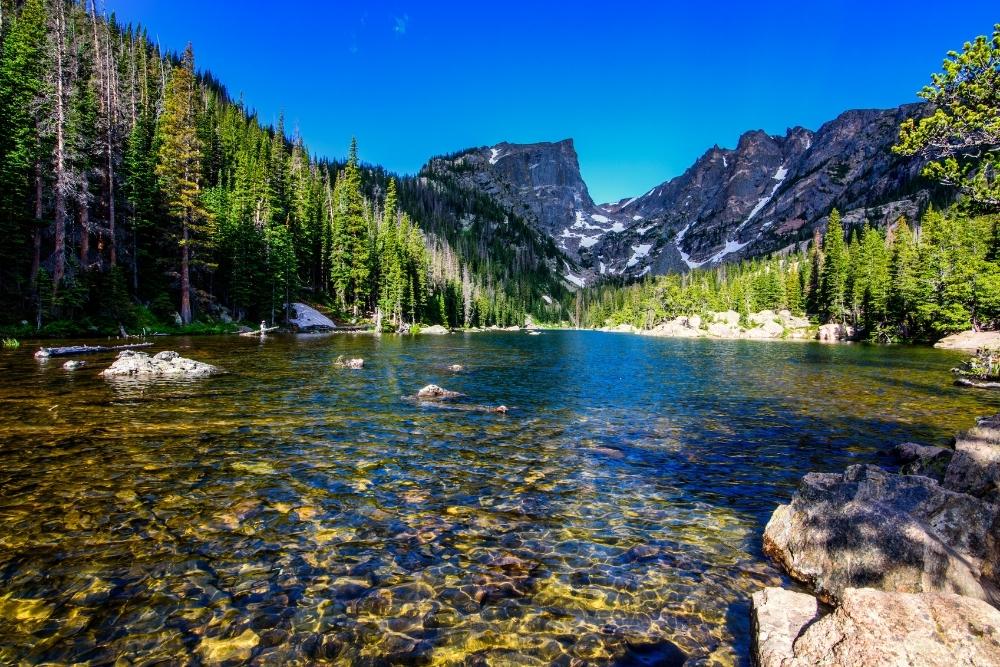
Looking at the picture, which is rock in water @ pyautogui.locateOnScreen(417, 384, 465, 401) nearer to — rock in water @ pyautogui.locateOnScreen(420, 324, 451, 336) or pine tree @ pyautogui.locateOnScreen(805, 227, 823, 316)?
rock in water @ pyautogui.locateOnScreen(420, 324, 451, 336)

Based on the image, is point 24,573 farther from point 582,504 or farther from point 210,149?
point 210,149

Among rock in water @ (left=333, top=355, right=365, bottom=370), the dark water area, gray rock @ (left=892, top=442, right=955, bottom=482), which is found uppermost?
rock in water @ (left=333, top=355, right=365, bottom=370)

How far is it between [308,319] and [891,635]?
77.5 metres

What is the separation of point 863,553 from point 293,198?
98824mm

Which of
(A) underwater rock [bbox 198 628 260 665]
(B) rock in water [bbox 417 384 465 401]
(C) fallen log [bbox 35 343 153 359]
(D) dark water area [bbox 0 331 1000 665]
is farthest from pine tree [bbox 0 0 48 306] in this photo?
(A) underwater rock [bbox 198 628 260 665]

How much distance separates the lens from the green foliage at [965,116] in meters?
13.9

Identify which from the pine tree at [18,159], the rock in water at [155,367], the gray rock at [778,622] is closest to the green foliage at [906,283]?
the gray rock at [778,622]

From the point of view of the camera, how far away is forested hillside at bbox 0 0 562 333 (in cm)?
4128

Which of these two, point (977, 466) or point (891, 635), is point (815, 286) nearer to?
point (977, 466)

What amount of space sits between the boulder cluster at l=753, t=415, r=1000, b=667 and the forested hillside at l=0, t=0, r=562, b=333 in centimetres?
5307

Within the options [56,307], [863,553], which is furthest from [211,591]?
[56,307]

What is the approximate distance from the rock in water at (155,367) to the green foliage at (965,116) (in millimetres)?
32045

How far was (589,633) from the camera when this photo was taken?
6.08m

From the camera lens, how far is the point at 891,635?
4.58 metres
